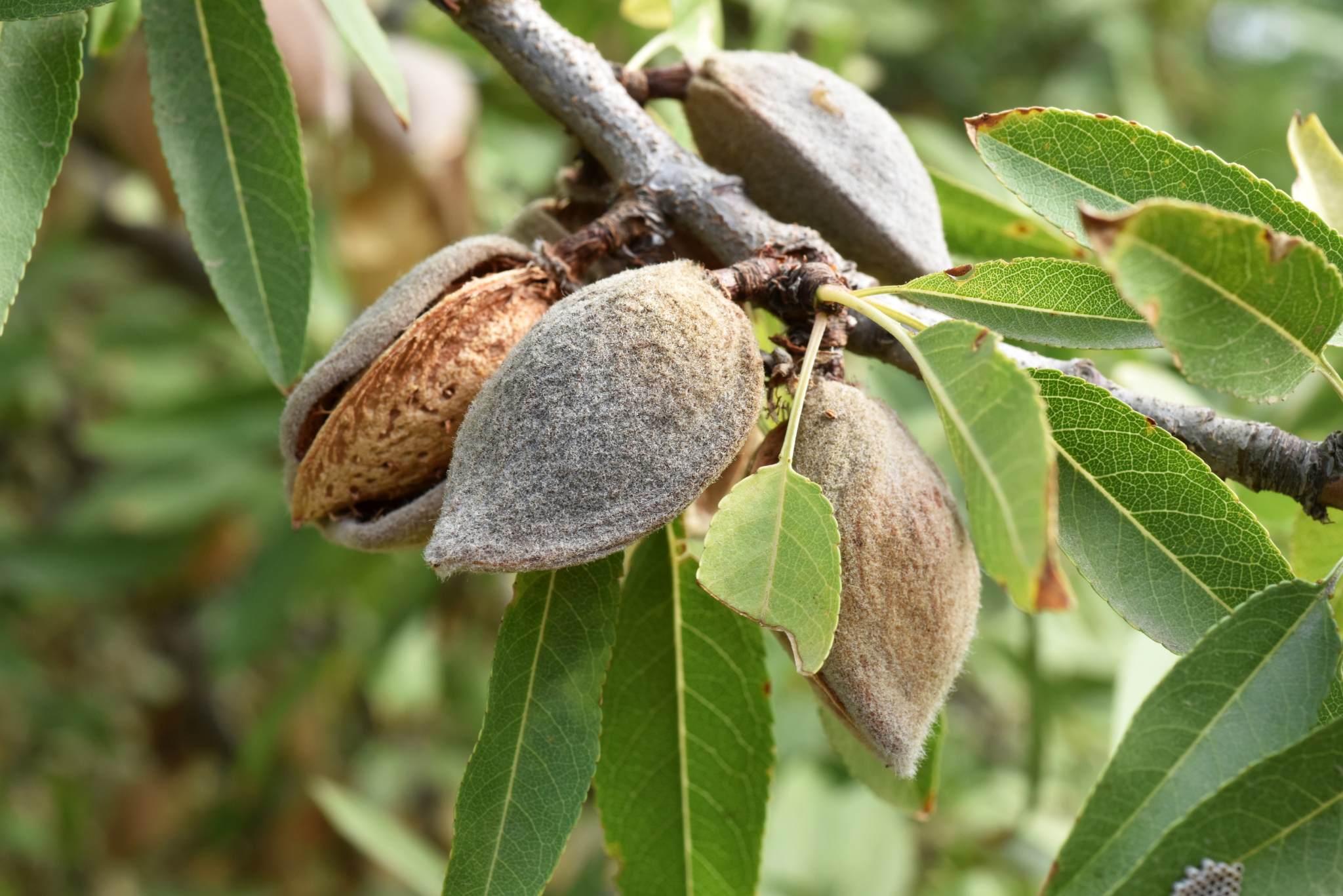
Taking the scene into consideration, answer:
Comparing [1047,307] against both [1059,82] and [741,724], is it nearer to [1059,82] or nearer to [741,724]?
[741,724]

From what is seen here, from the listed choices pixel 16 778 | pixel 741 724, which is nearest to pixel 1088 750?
pixel 741 724

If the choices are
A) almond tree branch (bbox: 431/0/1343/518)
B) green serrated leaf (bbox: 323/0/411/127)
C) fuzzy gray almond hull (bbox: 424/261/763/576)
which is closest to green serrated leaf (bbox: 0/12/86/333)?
green serrated leaf (bbox: 323/0/411/127)

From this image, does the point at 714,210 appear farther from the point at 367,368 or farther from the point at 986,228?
the point at 986,228

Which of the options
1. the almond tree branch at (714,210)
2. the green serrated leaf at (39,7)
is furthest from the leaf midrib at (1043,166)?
the green serrated leaf at (39,7)

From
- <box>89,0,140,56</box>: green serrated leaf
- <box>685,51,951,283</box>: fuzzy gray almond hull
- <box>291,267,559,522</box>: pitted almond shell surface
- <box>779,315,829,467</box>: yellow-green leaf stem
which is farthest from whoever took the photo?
<box>89,0,140,56</box>: green serrated leaf

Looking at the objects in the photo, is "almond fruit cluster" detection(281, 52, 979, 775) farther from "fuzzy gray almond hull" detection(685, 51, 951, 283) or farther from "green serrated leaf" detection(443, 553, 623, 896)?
"green serrated leaf" detection(443, 553, 623, 896)

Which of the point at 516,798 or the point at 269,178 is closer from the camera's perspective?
the point at 516,798

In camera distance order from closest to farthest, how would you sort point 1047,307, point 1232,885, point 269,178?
point 1232,885 < point 1047,307 < point 269,178
